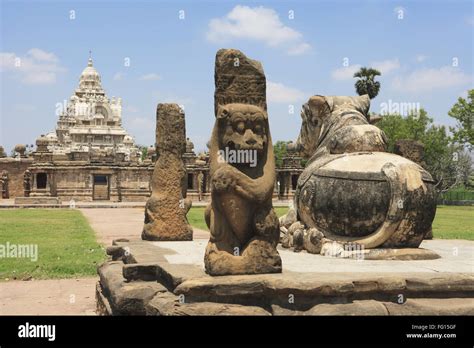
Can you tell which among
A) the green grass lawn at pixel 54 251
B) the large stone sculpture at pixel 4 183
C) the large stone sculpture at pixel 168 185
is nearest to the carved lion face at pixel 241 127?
the large stone sculpture at pixel 168 185

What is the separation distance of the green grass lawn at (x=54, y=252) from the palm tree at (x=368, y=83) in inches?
1103

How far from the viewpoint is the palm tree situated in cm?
4238

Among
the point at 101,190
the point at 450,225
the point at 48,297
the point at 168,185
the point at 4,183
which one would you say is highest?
the point at 168,185

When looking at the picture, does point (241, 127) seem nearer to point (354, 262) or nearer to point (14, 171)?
point (354, 262)

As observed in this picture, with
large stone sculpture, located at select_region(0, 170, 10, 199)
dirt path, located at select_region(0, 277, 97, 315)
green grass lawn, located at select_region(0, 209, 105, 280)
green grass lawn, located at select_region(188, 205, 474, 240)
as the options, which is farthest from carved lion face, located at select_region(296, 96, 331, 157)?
large stone sculpture, located at select_region(0, 170, 10, 199)

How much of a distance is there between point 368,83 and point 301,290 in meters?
39.1

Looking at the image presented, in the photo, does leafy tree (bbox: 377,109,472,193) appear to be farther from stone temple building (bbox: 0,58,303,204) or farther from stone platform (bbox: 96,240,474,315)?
stone platform (bbox: 96,240,474,315)

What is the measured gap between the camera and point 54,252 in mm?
12414

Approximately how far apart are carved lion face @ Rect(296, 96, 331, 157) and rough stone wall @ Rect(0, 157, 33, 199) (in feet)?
138

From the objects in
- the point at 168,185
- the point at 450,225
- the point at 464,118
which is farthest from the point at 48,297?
the point at 464,118
